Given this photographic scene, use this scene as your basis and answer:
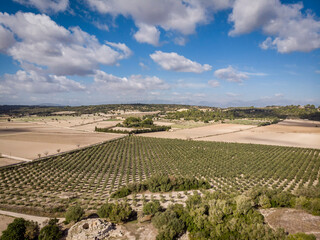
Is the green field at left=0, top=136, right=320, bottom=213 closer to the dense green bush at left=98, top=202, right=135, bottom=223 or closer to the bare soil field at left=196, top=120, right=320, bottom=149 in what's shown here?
the dense green bush at left=98, top=202, right=135, bottom=223

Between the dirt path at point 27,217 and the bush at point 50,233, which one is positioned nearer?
the bush at point 50,233

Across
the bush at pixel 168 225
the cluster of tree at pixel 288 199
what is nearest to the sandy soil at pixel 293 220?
the cluster of tree at pixel 288 199

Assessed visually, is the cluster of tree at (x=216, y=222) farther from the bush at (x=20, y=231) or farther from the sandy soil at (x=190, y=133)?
the sandy soil at (x=190, y=133)

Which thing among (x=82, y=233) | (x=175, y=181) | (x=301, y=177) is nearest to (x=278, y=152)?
(x=301, y=177)

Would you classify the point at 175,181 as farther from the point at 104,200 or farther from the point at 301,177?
the point at 301,177

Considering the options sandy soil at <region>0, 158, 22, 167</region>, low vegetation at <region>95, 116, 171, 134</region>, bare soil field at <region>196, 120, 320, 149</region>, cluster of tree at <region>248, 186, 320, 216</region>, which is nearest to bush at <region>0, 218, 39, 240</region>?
cluster of tree at <region>248, 186, 320, 216</region>

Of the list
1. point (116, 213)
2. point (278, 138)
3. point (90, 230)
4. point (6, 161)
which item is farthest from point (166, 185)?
point (278, 138)
